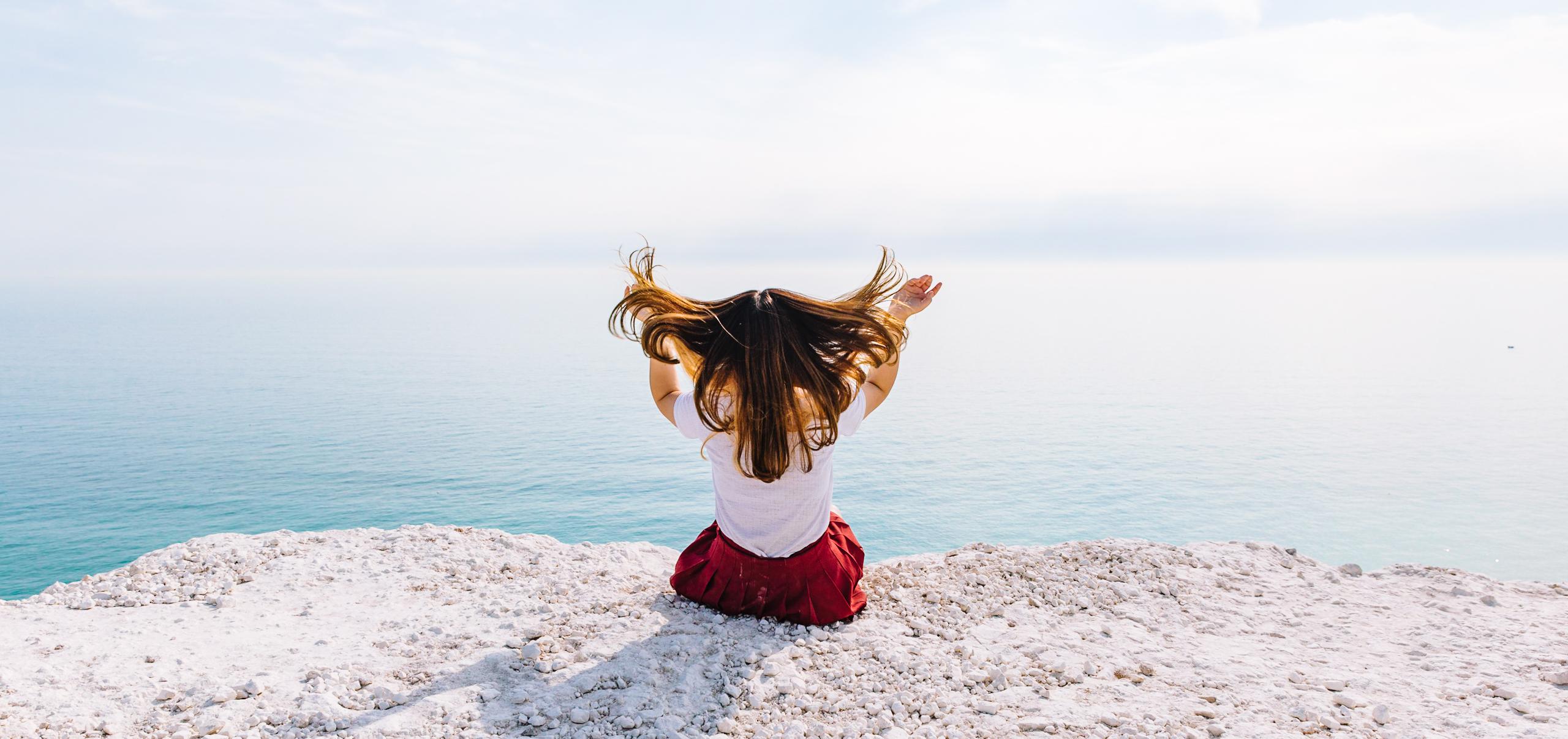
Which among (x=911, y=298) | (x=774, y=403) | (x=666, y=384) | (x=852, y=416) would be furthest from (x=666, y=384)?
(x=911, y=298)

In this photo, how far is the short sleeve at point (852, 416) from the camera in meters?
4.29

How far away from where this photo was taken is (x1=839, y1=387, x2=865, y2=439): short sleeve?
4293 mm

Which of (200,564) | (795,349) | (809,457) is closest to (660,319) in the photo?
(795,349)

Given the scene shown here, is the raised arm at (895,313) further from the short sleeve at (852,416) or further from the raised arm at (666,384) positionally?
the raised arm at (666,384)

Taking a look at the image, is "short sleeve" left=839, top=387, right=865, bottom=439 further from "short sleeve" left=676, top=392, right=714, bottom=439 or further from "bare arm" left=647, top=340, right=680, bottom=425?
"bare arm" left=647, top=340, right=680, bottom=425

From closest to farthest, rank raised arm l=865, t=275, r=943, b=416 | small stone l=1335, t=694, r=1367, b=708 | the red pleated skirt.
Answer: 1. small stone l=1335, t=694, r=1367, b=708
2. raised arm l=865, t=275, r=943, b=416
3. the red pleated skirt

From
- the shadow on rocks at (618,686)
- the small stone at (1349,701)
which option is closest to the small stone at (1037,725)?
the shadow on rocks at (618,686)

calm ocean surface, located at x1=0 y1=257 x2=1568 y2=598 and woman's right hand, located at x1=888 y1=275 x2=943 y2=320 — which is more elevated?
woman's right hand, located at x1=888 y1=275 x2=943 y2=320

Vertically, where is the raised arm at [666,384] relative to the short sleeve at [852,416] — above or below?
above

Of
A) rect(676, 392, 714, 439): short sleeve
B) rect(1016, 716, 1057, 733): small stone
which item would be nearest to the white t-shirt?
rect(676, 392, 714, 439): short sleeve

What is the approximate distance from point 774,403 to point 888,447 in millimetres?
16703

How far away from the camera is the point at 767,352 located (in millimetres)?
3984

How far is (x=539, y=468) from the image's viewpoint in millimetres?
17516

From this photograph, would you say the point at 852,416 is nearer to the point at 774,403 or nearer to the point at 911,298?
the point at 774,403
